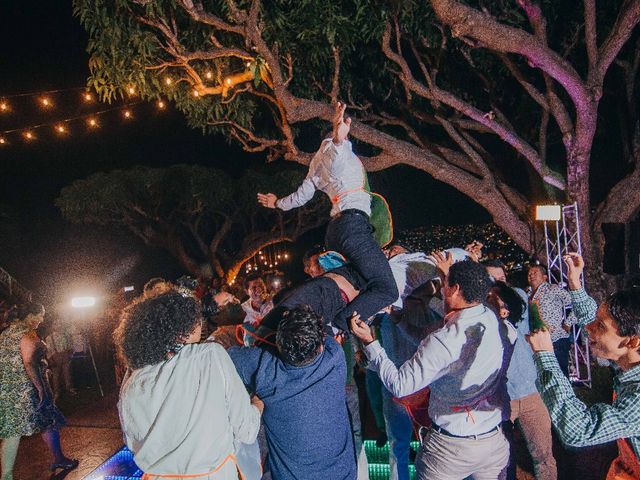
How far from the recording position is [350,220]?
3186mm

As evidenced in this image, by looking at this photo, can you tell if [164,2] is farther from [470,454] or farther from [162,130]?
[162,130]

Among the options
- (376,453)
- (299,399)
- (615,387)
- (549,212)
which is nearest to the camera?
(615,387)

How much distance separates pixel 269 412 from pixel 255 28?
5008mm

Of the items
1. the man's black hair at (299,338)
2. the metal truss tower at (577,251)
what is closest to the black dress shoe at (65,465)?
the man's black hair at (299,338)

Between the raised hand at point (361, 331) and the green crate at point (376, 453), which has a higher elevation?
the raised hand at point (361, 331)

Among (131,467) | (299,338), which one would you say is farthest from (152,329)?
(131,467)

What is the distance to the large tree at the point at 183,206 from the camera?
47.0ft

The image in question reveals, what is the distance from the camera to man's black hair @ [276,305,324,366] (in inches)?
80.0

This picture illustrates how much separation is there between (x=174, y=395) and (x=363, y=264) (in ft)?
5.09

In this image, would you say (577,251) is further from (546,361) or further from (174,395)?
(174,395)

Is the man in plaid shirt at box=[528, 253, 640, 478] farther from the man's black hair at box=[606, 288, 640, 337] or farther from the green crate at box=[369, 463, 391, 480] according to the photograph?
the green crate at box=[369, 463, 391, 480]

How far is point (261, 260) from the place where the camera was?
67.3 feet

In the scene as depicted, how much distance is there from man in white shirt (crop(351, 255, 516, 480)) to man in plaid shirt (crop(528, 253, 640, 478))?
1.58 ft

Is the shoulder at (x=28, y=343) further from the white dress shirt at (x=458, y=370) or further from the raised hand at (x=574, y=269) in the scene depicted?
the raised hand at (x=574, y=269)
